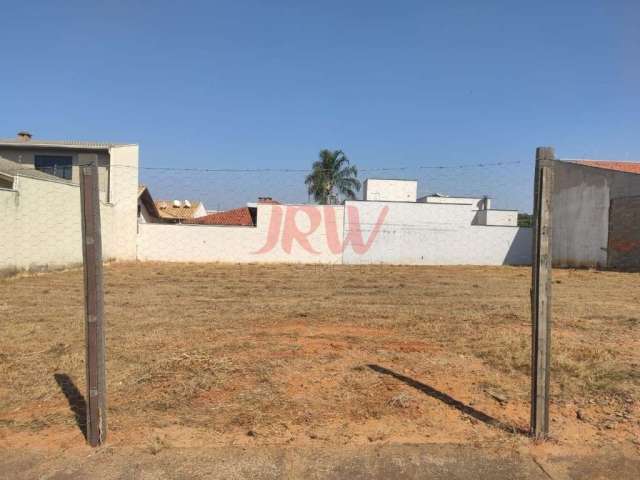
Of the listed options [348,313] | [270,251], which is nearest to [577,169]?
[270,251]

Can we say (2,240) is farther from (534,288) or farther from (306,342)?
(534,288)

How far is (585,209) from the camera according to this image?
74.2 feet

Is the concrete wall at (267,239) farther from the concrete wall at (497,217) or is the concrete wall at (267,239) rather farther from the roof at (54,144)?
the concrete wall at (497,217)

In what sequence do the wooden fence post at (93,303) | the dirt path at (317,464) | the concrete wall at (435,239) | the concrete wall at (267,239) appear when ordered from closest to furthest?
the dirt path at (317,464), the wooden fence post at (93,303), the concrete wall at (267,239), the concrete wall at (435,239)

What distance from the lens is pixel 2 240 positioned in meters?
12.1

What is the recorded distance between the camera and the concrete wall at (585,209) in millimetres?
21016

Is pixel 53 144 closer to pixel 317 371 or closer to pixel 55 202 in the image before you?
pixel 55 202

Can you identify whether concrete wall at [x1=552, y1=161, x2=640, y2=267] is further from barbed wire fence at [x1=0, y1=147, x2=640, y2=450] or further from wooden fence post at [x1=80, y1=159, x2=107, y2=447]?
wooden fence post at [x1=80, y1=159, x2=107, y2=447]

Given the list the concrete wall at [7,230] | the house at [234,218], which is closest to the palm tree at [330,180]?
the house at [234,218]

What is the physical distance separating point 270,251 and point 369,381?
18202mm

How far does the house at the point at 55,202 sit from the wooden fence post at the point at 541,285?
243 inches

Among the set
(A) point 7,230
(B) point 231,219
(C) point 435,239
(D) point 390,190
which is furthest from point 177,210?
(A) point 7,230

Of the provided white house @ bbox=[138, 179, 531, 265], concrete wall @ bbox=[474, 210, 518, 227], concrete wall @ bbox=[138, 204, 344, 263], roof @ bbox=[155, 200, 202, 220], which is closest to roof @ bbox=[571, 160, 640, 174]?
white house @ bbox=[138, 179, 531, 265]

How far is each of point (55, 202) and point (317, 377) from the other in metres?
13.4
